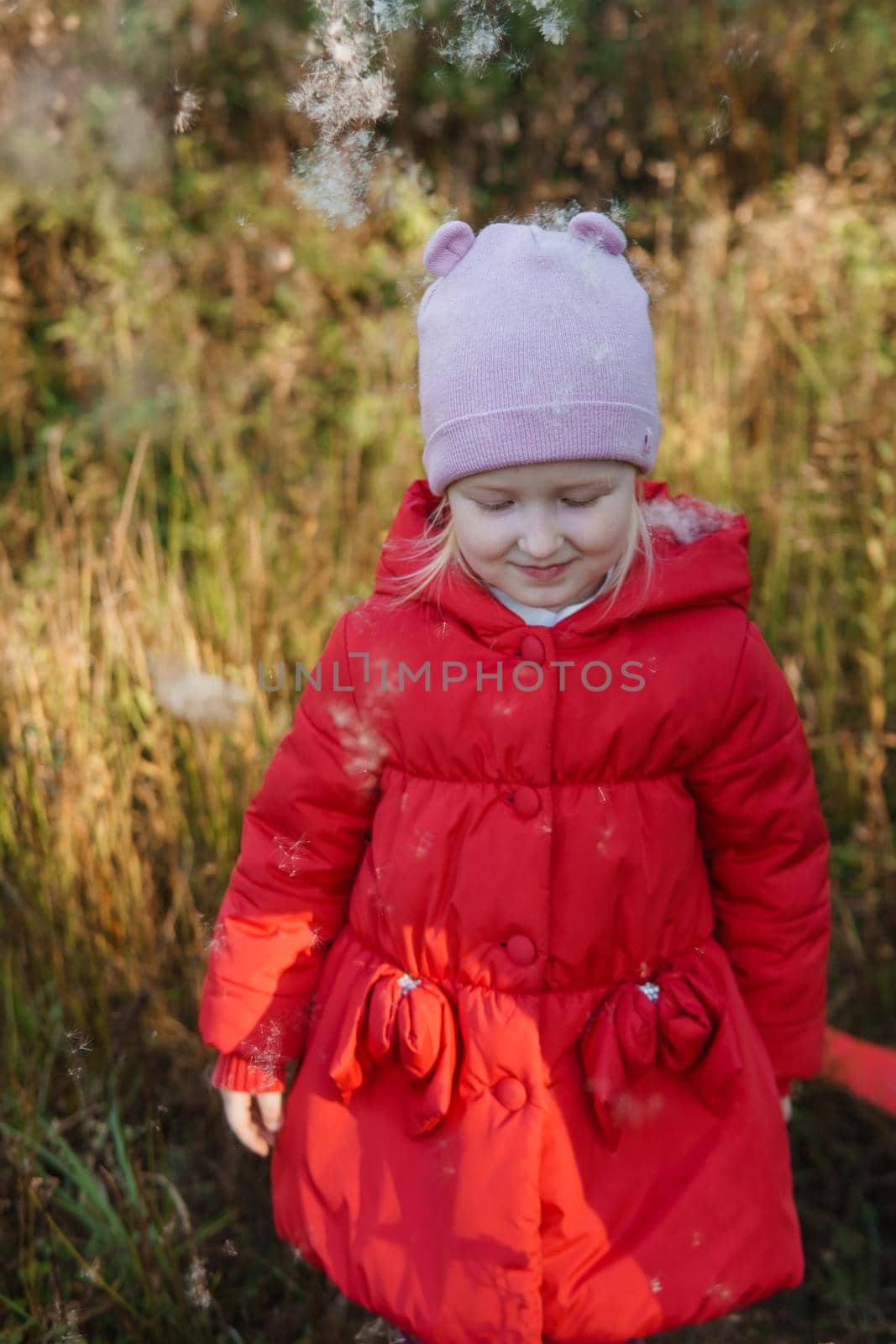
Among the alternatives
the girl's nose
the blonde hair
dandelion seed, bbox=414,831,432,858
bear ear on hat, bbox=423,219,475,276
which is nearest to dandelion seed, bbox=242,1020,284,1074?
dandelion seed, bbox=414,831,432,858

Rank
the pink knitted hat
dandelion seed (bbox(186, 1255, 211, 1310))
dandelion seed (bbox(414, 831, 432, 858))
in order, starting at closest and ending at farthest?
the pink knitted hat < dandelion seed (bbox(414, 831, 432, 858)) < dandelion seed (bbox(186, 1255, 211, 1310))

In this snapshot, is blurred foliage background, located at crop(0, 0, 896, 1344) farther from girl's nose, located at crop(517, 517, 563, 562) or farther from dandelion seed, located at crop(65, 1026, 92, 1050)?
girl's nose, located at crop(517, 517, 563, 562)

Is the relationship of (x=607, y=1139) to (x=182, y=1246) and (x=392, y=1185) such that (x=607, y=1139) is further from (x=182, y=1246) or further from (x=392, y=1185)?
(x=182, y=1246)

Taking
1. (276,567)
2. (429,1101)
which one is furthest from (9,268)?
(429,1101)

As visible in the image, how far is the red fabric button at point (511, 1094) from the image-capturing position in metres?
1.36

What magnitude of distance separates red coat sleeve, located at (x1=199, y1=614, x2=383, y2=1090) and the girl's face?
0.24 m

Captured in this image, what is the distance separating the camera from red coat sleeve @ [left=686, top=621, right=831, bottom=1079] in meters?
1.42

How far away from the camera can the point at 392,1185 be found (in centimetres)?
142

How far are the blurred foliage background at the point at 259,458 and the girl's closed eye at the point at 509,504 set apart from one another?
44cm

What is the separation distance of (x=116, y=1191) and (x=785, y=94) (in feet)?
15.2

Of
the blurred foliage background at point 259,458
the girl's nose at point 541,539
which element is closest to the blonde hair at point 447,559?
the girl's nose at point 541,539

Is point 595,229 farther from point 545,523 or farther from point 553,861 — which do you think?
point 553,861

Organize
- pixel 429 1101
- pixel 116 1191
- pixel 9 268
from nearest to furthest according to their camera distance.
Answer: pixel 429 1101 → pixel 116 1191 → pixel 9 268

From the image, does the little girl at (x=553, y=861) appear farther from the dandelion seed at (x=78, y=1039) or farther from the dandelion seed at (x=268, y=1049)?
the dandelion seed at (x=78, y=1039)
